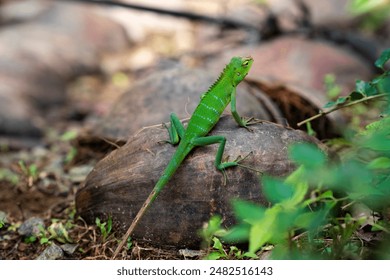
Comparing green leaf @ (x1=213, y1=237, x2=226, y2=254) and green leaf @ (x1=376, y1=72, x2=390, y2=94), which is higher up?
green leaf @ (x1=376, y1=72, x2=390, y2=94)

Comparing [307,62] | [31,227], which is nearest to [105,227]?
[31,227]

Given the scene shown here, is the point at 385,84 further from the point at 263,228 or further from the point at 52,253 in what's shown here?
the point at 52,253

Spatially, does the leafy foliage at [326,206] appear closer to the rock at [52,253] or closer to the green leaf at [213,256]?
the green leaf at [213,256]

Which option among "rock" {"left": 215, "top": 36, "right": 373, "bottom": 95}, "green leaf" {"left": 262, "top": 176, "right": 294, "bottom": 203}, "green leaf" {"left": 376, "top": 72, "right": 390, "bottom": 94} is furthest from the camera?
"rock" {"left": 215, "top": 36, "right": 373, "bottom": 95}

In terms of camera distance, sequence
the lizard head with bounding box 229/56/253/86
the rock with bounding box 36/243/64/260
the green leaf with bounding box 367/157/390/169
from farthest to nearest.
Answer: the lizard head with bounding box 229/56/253/86
the rock with bounding box 36/243/64/260
the green leaf with bounding box 367/157/390/169

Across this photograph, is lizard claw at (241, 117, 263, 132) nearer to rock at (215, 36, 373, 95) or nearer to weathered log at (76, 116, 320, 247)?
weathered log at (76, 116, 320, 247)

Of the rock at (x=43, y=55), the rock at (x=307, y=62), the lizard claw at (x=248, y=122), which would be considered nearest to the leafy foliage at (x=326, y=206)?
the lizard claw at (x=248, y=122)

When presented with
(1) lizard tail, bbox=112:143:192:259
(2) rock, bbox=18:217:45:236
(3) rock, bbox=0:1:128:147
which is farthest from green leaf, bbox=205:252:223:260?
(3) rock, bbox=0:1:128:147
